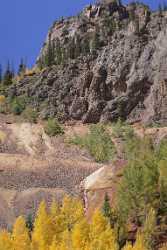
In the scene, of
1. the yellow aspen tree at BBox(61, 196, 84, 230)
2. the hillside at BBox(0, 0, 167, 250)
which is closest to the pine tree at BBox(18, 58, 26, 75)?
the hillside at BBox(0, 0, 167, 250)

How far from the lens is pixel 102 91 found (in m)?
111

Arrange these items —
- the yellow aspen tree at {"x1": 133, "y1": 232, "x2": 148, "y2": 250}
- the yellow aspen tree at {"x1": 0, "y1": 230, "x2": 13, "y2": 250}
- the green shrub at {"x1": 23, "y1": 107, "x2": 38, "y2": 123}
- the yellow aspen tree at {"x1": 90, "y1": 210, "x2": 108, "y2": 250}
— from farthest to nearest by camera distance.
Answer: the green shrub at {"x1": 23, "y1": 107, "x2": 38, "y2": 123} → the yellow aspen tree at {"x1": 0, "y1": 230, "x2": 13, "y2": 250} → the yellow aspen tree at {"x1": 90, "y1": 210, "x2": 108, "y2": 250} → the yellow aspen tree at {"x1": 133, "y1": 232, "x2": 148, "y2": 250}

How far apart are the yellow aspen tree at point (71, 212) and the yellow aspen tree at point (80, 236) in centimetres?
301

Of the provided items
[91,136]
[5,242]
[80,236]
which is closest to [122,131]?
[91,136]

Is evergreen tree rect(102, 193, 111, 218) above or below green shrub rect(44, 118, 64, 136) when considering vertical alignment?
below

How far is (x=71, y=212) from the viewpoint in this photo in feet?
169

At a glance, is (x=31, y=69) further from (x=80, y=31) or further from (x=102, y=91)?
(x=102, y=91)

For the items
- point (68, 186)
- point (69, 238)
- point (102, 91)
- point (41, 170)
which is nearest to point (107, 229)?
point (69, 238)

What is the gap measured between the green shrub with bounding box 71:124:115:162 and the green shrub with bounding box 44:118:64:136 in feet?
11.5

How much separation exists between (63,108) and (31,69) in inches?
914

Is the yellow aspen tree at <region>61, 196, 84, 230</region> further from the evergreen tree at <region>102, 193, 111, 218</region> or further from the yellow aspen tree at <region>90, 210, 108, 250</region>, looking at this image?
the yellow aspen tree at <region>90, 210, 108, 250</region>

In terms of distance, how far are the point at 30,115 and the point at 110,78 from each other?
15038mm

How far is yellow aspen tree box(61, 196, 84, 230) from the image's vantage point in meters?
50.4

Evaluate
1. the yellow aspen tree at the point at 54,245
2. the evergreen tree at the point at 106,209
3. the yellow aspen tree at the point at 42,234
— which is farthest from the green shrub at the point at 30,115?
the yellow aspen tree at the point at 54,245
